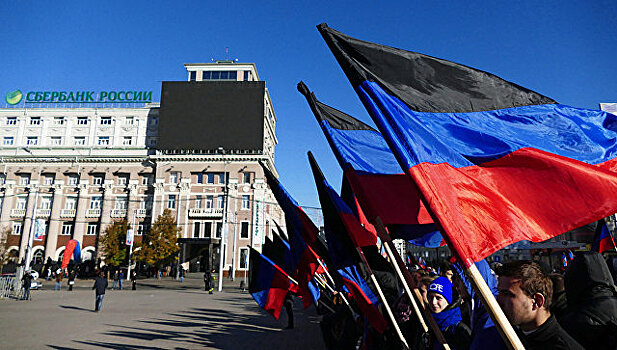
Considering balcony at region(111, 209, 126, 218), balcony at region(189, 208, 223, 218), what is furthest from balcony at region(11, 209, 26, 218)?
balcony at region(189, 208, 223, 218)

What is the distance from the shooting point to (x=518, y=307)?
2.37 meters

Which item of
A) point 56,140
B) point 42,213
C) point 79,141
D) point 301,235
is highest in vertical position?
point 56,140

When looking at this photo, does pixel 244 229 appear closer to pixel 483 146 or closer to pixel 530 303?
pixel 483 146

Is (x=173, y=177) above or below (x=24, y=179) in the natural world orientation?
below

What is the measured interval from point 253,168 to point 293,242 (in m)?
45.1

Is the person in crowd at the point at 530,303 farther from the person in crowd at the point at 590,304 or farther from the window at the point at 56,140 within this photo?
the window at the point at 56,140

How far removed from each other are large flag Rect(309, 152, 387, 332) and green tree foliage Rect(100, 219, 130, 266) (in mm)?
48145

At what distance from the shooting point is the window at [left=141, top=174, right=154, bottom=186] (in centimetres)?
5503

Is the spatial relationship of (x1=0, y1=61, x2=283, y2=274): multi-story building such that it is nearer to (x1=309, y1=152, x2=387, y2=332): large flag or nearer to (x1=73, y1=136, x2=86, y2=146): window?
(x1=73, y1=136, x2=86, y2=146): window

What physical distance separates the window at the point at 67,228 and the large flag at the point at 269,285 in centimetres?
5179

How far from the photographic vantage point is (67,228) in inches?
2131

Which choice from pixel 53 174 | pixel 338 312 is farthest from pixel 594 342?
pixel 53 174

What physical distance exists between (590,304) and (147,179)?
57293 millimetres

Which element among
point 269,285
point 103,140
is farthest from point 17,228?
point 269,285
